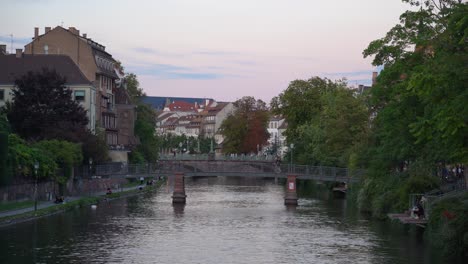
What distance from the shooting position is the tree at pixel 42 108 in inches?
3349

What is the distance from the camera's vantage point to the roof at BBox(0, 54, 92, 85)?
331 feet

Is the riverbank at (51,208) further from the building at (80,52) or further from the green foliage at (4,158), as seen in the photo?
the building at (80,52)

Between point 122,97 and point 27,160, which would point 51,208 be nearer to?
point 27,160

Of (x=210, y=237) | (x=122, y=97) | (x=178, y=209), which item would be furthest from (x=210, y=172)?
(x=210, y=237)

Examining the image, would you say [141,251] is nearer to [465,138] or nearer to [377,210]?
[465,138]

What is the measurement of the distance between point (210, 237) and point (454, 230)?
663 inches

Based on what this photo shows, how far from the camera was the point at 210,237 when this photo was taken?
175 ft

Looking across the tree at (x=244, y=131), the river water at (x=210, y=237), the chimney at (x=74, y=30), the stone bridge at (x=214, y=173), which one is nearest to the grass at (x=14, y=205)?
the river water at (x=210, y=237)

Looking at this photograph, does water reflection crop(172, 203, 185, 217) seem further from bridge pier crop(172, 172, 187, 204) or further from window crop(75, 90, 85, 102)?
window crop(75, 90, 85, 102)

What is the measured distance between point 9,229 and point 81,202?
19.7 meters

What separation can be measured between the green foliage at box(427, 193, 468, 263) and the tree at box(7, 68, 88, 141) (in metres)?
46.5

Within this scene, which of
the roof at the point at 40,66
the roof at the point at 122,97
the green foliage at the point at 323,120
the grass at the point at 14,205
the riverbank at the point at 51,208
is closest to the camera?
the riverbank at the point at 51,208

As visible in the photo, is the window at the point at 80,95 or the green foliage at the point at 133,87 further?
the green foliage at the point at 133,87

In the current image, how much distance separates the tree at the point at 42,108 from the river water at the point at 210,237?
12.1 meters
